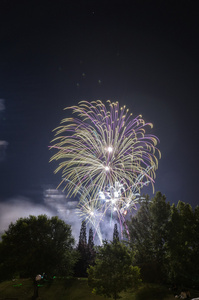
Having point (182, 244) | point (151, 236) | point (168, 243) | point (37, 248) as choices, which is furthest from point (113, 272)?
point (151, 236)

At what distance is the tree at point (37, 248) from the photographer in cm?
3469

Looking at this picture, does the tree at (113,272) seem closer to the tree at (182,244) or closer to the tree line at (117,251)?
the tree line at (117,251)

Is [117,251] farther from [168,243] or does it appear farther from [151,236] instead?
[151,236]

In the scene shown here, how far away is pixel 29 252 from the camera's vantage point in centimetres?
3600

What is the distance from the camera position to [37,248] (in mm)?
36594

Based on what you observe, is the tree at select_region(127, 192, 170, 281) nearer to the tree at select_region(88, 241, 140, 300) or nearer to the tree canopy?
the tree canopy

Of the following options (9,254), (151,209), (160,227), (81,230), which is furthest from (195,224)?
(81,230)

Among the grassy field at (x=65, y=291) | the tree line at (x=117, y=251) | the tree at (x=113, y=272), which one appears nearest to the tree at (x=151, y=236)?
the tree line at (x=117, y=251)

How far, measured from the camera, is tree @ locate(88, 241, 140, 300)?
26.4m

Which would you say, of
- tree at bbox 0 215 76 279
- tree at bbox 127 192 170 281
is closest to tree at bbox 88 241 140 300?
tree at bbox 0 215 76 279

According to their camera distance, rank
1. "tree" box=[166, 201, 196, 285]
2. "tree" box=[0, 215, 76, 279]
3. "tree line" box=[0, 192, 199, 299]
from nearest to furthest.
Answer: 1. "tree line" box=[0, 192, 199, 299]
2. "tree" box=[166, 201, 196, 285]
3. "tree" box=[0, 215, 76, 279]

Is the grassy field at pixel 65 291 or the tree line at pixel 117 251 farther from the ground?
the tree line at pixel 117 251

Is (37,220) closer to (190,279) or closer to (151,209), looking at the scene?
(151,209)

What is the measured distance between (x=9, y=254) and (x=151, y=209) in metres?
30.3
